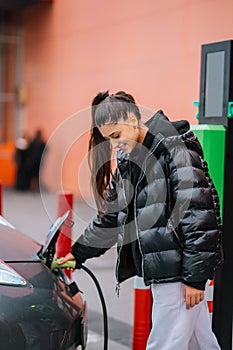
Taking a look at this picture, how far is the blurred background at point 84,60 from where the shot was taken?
37.3ft

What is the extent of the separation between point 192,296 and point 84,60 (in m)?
13.0

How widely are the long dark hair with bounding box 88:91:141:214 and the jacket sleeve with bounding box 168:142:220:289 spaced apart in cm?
32

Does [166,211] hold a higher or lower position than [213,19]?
lower

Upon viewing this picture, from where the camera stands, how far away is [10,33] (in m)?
19.8

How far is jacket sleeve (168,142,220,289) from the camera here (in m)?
3.03

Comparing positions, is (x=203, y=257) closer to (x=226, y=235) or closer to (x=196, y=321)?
(x=196, y=321)

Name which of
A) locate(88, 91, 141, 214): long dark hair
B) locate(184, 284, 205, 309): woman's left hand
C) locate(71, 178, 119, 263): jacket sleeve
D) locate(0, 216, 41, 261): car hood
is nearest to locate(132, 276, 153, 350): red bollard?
locate(71, 178, 119, 263): jacket sleeve

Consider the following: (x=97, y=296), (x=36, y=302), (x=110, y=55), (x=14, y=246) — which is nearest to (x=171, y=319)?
(x=36, y=302)

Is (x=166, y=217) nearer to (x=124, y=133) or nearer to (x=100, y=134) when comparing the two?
(x=124, y=133)

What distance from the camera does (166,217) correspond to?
10.2 ft

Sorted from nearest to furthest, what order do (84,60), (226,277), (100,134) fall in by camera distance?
(100,134) → (226,277) → (84,60)

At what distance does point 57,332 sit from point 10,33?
1753cm

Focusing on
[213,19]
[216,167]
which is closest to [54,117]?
[213,19]

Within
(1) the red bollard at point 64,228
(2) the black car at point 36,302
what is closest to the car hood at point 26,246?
(2) the black car at point 36,302
